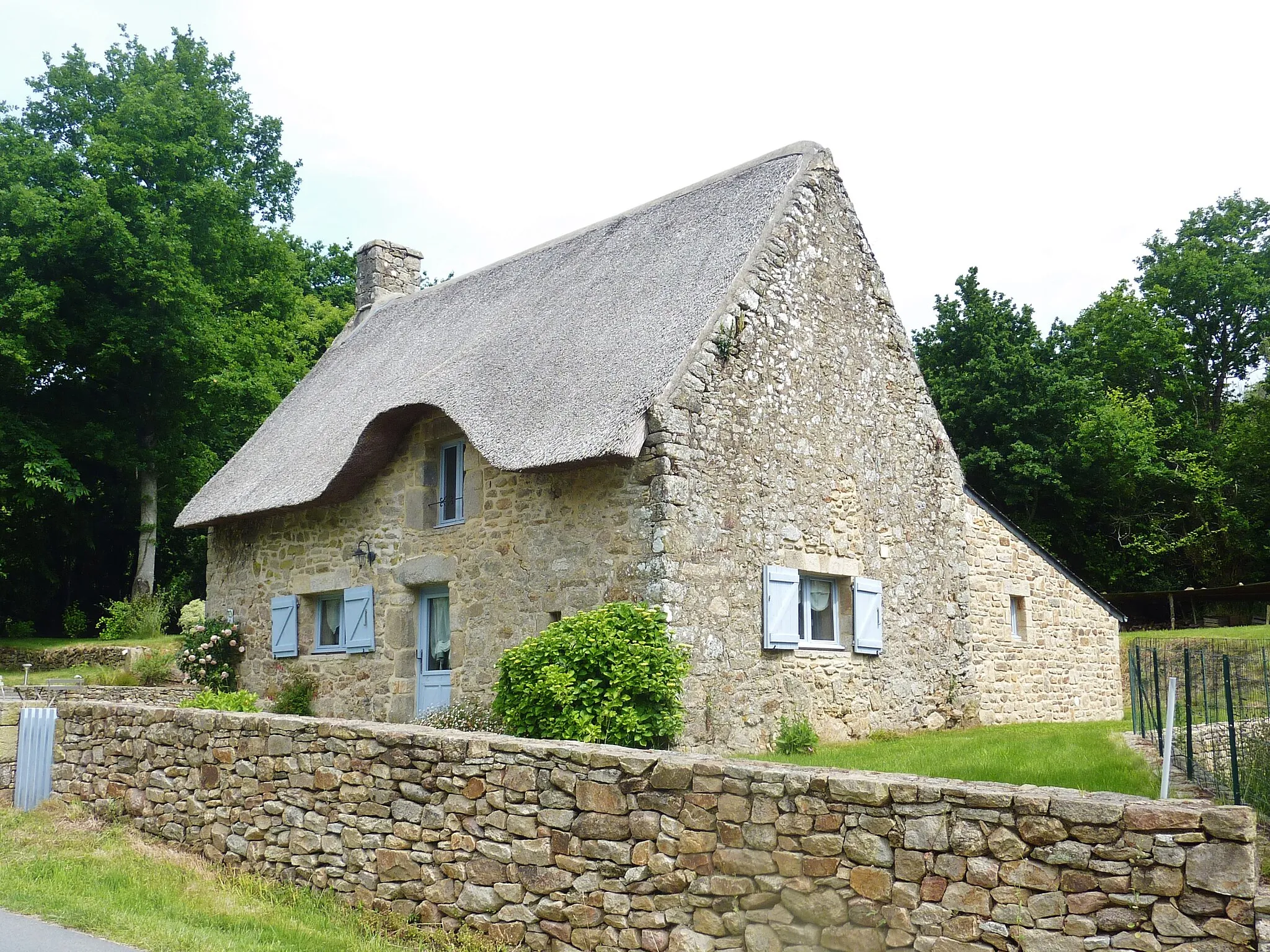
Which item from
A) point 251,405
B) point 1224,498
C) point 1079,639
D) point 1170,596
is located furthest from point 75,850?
point 1224,498

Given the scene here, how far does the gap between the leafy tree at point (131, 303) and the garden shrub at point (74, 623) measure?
4.70 ft

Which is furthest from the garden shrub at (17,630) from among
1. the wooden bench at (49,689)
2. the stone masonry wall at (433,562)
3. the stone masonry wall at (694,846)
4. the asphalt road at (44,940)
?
the asphalt road at (44,940)

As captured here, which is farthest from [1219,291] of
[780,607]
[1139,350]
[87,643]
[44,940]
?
[44,940]

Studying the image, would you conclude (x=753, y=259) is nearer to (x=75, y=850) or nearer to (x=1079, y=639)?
(x=75, y=850)

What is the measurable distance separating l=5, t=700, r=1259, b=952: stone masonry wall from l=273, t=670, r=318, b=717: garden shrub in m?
5.35

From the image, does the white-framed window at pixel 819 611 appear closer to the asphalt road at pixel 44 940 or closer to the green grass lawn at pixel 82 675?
the asphalt road at pixel 44 940

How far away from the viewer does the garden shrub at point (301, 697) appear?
1338 centimetres

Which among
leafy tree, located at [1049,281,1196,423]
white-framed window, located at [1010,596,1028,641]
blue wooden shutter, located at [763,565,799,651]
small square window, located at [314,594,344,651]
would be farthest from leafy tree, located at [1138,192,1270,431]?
small square window, located at [314,594,344,651]

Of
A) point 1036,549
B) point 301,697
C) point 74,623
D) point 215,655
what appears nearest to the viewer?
point 301,697

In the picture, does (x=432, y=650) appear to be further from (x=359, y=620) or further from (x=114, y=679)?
(x=114, y=679)

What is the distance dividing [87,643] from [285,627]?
9935 mm

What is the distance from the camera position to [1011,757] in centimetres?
893

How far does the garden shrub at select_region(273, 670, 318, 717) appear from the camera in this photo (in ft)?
43.9

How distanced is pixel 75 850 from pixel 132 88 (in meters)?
20.3
